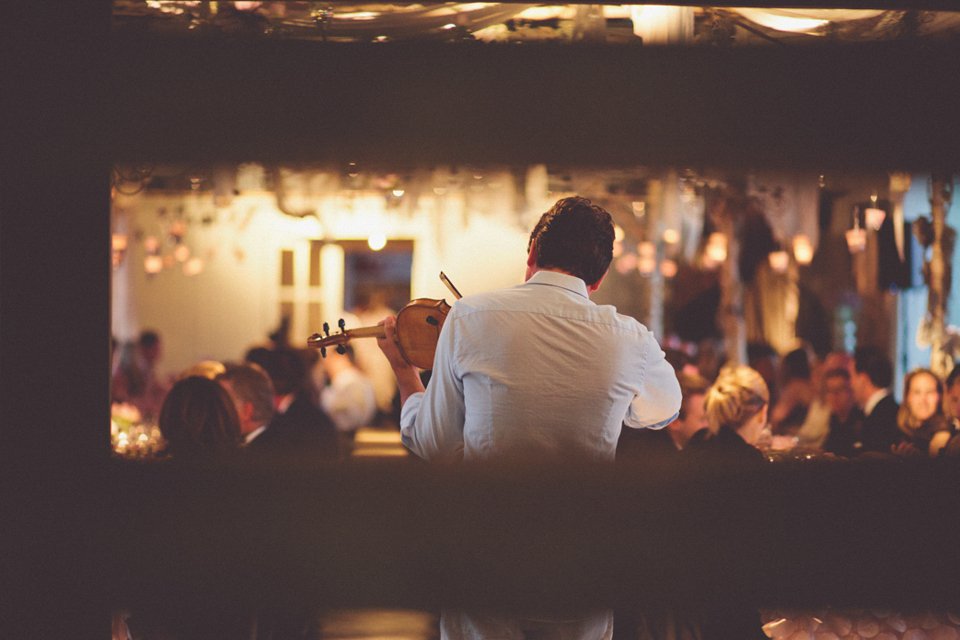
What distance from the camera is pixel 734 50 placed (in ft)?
2.25

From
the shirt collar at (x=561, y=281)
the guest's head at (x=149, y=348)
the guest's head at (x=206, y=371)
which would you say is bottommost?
the guest's head at (x=149, y=348)

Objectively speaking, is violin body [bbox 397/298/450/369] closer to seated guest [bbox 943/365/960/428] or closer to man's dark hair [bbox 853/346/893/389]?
seated guest [bbox 943/365/960/428]

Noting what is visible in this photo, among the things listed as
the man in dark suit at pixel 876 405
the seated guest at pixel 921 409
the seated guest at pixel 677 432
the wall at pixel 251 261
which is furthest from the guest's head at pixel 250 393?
the wall at pixel 251 261

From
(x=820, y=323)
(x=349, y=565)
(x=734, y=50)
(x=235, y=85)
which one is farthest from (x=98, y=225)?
(x=820, y=323)

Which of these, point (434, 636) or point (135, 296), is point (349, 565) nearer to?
point (434, 636)

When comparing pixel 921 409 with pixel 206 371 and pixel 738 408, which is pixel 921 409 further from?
pixel 206 371

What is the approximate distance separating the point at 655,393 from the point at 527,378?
0.27 meters

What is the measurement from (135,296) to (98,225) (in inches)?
303

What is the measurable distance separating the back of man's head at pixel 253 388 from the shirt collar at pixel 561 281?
2066mm

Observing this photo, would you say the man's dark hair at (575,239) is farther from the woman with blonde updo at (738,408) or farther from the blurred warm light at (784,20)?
the woman with blonde updo at (738,408)

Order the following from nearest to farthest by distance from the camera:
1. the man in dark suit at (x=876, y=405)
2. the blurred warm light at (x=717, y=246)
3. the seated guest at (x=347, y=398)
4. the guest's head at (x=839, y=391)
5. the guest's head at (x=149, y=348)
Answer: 1. the man in dark suit at (x=876, y=405)
2. the guest's head at (x=839, y=391)
3. the seated guest at (x=347, y=398)
4. the guest's head at (x=149, y=348)
5. the blurred warm light at (x=717, y=246)

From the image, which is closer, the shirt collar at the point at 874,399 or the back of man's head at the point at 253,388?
the back of man's head at the point at 253,388

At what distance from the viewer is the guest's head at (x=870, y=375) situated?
13.0 feet

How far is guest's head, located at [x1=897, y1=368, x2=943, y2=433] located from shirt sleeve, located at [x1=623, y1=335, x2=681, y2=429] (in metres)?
2.84
